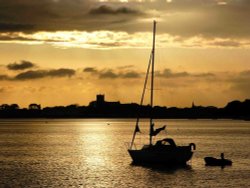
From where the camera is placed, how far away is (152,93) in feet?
260

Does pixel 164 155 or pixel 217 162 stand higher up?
pixel 164 155

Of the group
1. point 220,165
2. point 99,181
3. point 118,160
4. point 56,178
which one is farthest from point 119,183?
point 118,160

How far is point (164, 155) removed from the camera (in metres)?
78.3

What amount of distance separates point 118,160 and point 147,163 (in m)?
18.0

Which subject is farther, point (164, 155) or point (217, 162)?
point (217, 162)

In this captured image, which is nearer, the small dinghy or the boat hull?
the boat hull

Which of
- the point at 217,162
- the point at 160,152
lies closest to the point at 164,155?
the point at 160,152

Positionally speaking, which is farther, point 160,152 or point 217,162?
point 217,162

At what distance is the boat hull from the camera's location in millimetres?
78375

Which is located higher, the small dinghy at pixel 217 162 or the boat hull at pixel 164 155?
the boat hull at pixel 164 155

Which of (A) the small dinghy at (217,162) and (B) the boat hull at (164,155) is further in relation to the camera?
(A) the small dinghy at (217,162)

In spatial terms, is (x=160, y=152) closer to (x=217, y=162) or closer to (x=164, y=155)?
(x=164, y=155)

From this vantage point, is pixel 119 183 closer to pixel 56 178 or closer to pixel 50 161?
pixel 56 178

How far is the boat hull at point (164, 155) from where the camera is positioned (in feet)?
257
